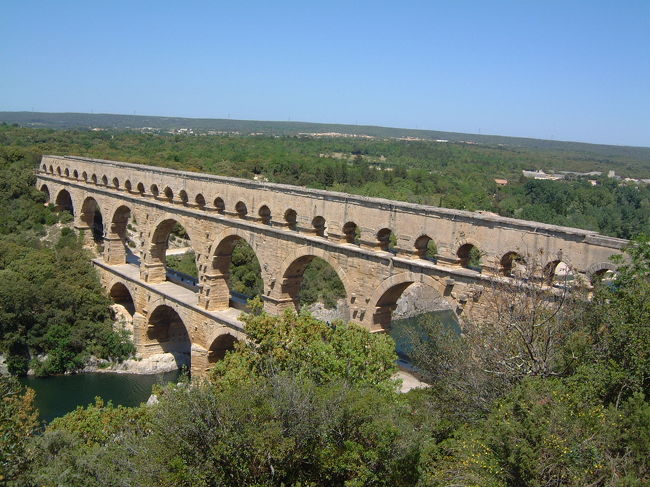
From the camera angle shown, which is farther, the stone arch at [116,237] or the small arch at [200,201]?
the stone arch at [116,237]

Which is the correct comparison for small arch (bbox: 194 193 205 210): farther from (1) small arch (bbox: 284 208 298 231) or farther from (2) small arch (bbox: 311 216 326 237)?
(2) small arch (bbox: 311 216 326 237)

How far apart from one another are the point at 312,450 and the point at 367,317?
6.90 metres

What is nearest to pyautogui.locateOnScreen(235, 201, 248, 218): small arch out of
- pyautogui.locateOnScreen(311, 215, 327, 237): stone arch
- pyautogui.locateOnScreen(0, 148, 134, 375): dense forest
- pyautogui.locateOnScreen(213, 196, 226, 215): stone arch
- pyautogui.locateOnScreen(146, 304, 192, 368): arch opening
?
pyautogui.locateOnScreen(213, 196, 226, 215): stone arch

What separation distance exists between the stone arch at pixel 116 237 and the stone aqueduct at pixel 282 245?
4 centimetres

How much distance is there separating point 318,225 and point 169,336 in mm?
10818

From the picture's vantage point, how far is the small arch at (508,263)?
13.3 meters

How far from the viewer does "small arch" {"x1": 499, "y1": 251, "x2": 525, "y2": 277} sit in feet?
43.5

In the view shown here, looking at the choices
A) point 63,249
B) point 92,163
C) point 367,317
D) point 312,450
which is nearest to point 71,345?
point 63,249

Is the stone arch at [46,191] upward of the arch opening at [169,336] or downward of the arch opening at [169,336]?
upward

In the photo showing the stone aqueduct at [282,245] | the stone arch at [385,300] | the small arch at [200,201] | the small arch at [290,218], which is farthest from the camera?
the small arch at [200,201]

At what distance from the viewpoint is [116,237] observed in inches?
1080

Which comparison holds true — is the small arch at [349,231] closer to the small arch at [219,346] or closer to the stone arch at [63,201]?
the small arch at [219,346]

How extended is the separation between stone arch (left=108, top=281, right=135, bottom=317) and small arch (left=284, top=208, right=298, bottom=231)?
1087cm

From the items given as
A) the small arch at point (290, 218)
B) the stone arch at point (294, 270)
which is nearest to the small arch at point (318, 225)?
the stone arch at point (294, 270)
